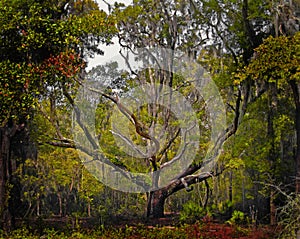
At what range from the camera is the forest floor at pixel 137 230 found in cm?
776

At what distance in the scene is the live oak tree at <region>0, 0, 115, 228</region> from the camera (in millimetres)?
7527

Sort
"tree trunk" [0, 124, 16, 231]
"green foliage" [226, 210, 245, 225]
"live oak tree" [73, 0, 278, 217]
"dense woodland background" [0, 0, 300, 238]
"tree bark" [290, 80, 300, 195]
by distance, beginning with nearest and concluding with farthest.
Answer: "tree trunk" [0, 124, 16, 231] → "dense woodland background" [0, 0, 300, 238] → "tree bark" [290, 80, 300, 195] → "green foliage" [226, 210, 245, 225] → "live oak tree" [73, 0, 278, 217]

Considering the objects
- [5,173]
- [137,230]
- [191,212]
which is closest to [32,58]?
[5,173]

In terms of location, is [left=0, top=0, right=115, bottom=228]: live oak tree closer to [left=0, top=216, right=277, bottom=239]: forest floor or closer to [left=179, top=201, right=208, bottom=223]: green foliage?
[left=0, top=216, right=277, bottom=239]: forest floor

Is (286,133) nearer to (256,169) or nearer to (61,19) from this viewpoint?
(256,169)

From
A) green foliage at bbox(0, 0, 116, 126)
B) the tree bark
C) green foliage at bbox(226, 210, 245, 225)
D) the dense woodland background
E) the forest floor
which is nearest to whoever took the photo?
green foliage at bbox(0, 0, 116, 126)

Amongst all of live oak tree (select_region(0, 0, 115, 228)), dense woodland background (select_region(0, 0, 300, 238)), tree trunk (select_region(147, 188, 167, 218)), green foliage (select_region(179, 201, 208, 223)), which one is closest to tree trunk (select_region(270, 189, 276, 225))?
dense woodland background (select_region(0, 0, 300, 238))

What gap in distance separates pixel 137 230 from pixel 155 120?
2.31 m

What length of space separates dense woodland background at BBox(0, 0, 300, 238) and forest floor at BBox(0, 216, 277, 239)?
6.2 inches

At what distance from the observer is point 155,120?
30.3ft

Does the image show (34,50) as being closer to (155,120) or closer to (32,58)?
(32,58)

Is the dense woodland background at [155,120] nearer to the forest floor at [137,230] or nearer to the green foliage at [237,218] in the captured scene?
the green foliage at [237,218]

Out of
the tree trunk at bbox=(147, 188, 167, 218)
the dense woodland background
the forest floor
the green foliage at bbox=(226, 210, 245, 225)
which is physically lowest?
the forest floor

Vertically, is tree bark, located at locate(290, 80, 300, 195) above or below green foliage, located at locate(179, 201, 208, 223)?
above
